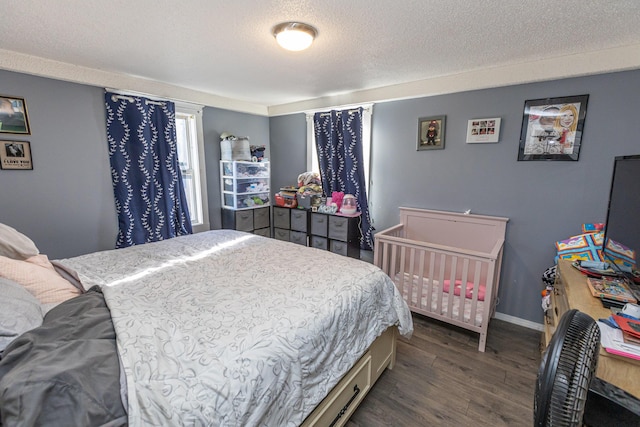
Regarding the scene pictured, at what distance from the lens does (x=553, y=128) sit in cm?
232

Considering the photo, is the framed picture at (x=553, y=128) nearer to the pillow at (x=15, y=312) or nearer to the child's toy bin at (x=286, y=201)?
the child's toy bin at (x=286, y=201)

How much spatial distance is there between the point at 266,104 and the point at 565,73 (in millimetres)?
3330

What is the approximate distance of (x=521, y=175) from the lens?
250 centimetres

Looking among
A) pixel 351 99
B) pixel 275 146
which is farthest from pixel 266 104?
pixel 351 99

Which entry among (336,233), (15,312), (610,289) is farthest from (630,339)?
(336,233)

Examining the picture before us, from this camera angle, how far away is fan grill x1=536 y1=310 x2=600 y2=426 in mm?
535

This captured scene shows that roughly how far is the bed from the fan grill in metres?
0.82

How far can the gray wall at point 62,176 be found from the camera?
2307 millimetres

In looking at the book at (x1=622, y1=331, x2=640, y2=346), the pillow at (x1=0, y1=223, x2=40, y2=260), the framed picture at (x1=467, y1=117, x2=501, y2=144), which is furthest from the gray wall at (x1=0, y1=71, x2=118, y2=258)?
the book at (x1=622, y1=331, x2=640, y2=346)

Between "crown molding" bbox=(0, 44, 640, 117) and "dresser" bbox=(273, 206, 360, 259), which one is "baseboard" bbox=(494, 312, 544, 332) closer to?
"dresser" bbox=(273, 206, 360, 259)

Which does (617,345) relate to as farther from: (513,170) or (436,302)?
(513,170)

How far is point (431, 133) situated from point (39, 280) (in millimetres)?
3164


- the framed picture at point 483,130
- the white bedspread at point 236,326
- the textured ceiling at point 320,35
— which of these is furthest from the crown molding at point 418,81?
the white bedspread at point 236,326

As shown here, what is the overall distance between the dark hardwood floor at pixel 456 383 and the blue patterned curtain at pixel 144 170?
2.67 metres
